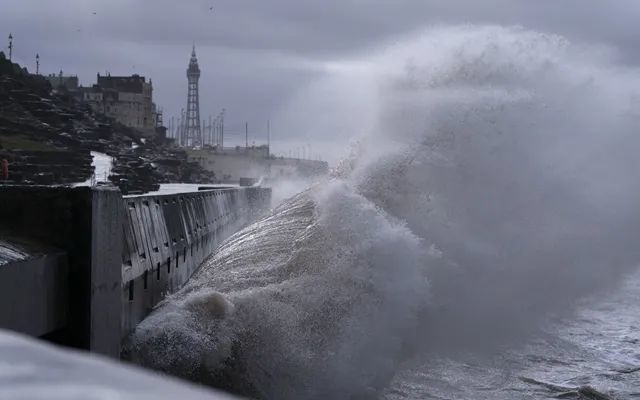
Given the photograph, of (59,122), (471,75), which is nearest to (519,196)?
(471,75)

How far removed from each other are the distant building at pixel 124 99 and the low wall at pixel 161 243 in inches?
4400

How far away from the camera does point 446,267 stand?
12578 mm

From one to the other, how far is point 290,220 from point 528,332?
3.85 meters

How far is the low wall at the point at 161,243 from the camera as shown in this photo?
28.2 ft

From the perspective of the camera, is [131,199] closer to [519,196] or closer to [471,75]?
[519,196]

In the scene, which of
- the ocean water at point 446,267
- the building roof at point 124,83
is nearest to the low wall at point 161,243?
the ocean water at point 446,267

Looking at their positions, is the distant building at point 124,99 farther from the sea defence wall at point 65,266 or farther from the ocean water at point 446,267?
the sea defence wall at point 65,266

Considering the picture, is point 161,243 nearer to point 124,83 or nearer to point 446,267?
point 446,267

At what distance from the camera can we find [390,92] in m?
19.0

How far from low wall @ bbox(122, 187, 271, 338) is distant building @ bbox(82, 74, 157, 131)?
112 metres

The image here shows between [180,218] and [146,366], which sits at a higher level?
[180,218]

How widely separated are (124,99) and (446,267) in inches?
5148

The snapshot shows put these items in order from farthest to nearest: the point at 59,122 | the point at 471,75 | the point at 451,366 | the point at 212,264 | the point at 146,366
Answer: the point at 59,122, the point at 471,75, the point at 212,264, the point at 451,366, the point at 146,366

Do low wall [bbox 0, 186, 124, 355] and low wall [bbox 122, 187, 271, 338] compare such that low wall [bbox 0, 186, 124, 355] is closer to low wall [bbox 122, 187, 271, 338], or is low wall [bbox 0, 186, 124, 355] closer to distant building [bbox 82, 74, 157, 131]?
low wall [bbox 122, 187, 271, 338]
